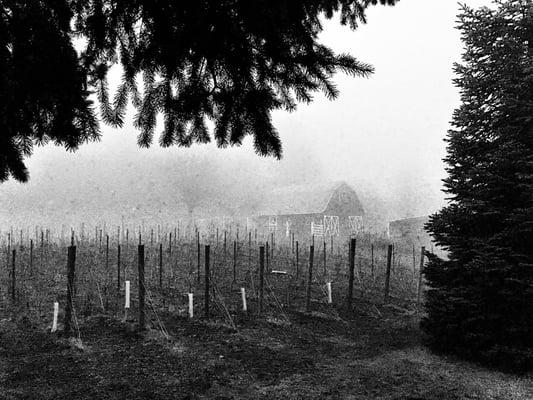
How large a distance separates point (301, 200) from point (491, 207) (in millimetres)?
30965

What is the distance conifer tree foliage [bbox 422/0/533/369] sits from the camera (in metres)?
9.06

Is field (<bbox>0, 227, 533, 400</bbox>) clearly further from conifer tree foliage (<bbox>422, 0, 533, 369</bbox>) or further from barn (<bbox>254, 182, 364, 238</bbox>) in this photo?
barn (<bbox>254, 182, 364, 238</bbox>)

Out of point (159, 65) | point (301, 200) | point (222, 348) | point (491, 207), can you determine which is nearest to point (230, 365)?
point (222, 348)

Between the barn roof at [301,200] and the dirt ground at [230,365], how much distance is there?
2501 cm

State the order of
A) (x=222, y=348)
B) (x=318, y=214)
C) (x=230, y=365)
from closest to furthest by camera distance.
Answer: (x=230, y=365) < (x=222, y=348) < (x=318, y=214)

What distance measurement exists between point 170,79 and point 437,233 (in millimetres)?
9014

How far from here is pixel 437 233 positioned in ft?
34.7

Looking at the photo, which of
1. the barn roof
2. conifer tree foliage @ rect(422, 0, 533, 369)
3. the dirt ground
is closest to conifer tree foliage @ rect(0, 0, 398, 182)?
the dirt ground

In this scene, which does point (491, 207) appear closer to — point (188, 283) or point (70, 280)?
point (70, 280)

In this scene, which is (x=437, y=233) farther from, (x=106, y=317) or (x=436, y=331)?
(x=106, y=317)

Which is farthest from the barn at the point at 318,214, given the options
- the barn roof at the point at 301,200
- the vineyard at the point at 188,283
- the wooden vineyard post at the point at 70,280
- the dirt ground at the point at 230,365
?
the wooden vineyard post at the point at 70,280

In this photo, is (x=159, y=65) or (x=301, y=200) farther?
(x=301, y=200)

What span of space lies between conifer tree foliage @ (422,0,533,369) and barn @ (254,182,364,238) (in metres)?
25.2

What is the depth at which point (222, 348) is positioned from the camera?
10.5 m
